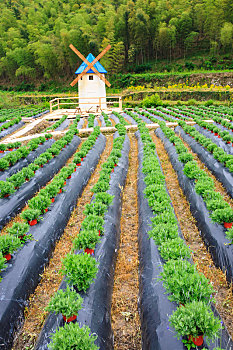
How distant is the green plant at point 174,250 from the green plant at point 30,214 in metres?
2.81

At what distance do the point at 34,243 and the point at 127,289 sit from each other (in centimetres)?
200

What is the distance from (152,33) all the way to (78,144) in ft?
145

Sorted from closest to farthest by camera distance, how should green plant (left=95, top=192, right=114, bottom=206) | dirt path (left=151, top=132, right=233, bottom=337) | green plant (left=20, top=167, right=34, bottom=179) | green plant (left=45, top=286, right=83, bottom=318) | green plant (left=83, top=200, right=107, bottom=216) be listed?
green plant (left=45, top=286, right=83, bottom=318), dirt path (left=151, top=132, right=233, bottom=337), green plant (left=83, top=200, right=107, bottom=216), green plant (left=95, top=192, right=114, bottom=206), green plant (left=20, top=167, right=34, bottom=179)

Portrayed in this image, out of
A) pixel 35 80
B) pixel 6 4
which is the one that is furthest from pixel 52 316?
pixel 6 4

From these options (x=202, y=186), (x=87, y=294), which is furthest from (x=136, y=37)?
(x=87, y=294)

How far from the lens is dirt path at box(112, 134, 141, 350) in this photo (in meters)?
3.36

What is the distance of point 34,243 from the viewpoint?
4664 millimetres

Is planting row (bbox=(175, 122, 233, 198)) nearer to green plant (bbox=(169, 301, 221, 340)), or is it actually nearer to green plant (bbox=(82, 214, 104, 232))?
green plant (bbox=(82, 214, 104, 232))

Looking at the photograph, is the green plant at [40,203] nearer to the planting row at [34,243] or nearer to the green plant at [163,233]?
the planting row at [34,243]

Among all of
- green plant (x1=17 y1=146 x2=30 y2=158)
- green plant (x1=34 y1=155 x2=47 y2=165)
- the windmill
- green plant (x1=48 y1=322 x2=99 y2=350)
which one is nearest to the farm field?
green plant (x1=48 y1=322 x2=99 y2=350)

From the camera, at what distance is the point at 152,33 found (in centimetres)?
4712

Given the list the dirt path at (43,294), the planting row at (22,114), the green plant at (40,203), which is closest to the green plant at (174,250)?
the dirt path at (43,294)

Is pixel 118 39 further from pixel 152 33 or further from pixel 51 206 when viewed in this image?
pixel 51 206

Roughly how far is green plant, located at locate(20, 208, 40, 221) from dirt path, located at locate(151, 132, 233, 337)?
3392 millimetres
